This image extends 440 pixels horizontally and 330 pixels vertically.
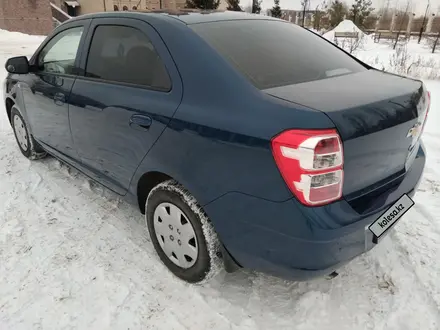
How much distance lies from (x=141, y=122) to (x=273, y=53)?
0.92 m

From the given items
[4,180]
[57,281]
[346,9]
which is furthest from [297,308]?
[346,9]

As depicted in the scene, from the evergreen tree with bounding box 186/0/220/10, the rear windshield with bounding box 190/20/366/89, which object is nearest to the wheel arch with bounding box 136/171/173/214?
the rear windshield with bounding box 190/20/366/89

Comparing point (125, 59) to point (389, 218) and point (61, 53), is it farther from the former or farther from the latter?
point (389, 218)

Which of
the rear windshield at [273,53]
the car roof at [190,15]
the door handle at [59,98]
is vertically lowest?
the door handle at [59,98]

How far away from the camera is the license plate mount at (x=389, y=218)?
1.93 meters

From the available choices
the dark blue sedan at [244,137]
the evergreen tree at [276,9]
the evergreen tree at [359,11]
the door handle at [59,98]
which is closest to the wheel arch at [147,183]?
the dark blue sedan at [244,137]

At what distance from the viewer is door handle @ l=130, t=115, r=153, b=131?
7.45 feet

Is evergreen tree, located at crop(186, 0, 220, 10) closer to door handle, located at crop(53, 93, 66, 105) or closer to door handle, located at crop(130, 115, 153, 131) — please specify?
door handle, located at crop(53, 93, 66, 105)

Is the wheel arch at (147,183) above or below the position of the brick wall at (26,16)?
above

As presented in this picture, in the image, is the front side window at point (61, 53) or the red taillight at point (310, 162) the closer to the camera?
the red taillight at point (310, 162)

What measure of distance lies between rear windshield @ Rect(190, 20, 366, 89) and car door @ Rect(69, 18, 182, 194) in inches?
13.7

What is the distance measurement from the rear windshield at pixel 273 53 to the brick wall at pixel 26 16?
82.4 feet

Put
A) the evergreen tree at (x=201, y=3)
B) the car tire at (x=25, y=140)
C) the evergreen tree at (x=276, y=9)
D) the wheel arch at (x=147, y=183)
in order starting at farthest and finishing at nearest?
the evergreen tree at (x=276, y=9) → the evergreen tree at (x=201, y=3) → the car tire at (x=25, y=140) → the wheel arch at (x=147, y=183)

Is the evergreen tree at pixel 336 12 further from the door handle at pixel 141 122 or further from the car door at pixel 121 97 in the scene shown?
the door handle at pixel 141 122
